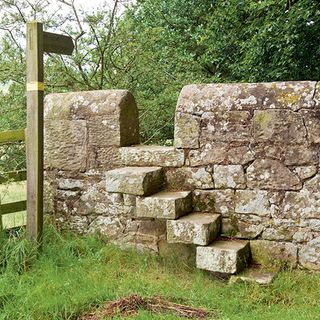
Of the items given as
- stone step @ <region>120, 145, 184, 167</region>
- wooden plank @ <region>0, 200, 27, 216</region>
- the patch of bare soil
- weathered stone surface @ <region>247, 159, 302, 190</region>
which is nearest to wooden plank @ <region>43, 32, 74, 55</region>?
stone step @ <region>120, 145, 184, 167</region>

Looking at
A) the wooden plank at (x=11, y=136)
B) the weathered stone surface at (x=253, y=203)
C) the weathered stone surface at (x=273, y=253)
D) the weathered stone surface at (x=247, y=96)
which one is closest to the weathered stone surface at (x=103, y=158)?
the wooden plank at (x=11, y=136)

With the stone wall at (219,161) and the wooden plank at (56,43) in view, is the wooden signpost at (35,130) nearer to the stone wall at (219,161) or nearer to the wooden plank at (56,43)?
the wooden plank at (56,43)

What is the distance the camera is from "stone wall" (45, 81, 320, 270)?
147 inches

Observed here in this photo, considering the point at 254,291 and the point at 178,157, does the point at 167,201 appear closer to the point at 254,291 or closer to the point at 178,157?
the point at 178,157

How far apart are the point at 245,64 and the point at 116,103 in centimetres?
409

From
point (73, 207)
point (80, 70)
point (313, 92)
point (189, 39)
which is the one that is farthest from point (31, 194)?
point (189, 39)

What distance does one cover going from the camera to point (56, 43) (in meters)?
4.39

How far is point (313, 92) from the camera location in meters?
3.68

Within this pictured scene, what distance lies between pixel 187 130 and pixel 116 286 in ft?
4.89

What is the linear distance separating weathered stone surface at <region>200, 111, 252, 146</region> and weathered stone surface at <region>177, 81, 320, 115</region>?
5 cm

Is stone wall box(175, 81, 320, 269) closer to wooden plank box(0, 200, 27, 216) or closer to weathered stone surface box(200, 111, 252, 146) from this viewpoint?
weathered stone surface box(200, 111, 252, 146)

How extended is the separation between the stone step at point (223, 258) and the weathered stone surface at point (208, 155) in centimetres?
74

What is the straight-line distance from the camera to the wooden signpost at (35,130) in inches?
164

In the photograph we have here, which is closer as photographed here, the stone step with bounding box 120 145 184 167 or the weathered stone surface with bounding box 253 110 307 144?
the weathered stone surface with bounding box 253 110 307 144
